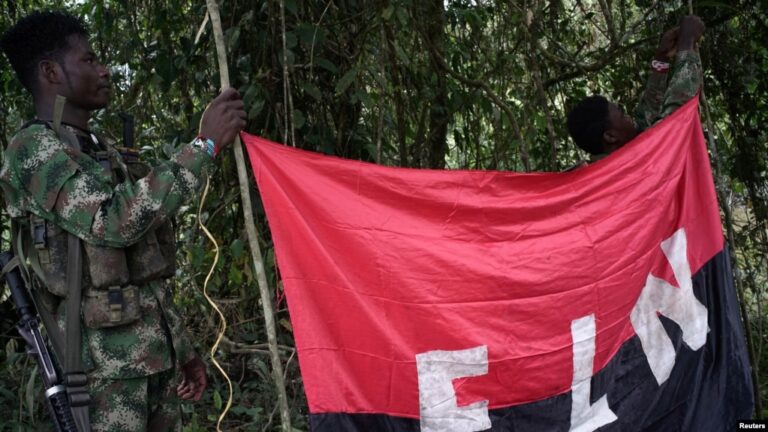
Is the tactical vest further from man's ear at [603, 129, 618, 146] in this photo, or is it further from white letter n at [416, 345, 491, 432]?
man's ear at [603, 129, 618, 146]

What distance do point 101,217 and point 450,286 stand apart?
→ 1004 mm

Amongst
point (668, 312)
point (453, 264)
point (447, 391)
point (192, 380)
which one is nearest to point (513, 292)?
point (453, 264)

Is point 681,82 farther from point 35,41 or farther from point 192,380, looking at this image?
point 35,41

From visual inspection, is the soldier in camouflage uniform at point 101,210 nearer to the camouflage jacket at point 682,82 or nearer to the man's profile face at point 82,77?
the man's profile face at point 82,77

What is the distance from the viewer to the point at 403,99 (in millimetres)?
4297

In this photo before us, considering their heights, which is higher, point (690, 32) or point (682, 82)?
point (690, 32)

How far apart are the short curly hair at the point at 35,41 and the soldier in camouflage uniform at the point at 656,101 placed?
1.91 meters

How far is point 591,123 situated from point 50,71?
2.07 m

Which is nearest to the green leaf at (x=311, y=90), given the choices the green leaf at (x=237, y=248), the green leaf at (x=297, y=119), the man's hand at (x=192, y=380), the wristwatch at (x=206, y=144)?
the green leaf at (x=297, y=119)

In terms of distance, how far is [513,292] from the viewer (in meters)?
2.54

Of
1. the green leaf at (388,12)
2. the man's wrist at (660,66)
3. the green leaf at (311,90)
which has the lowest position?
the green leaf at (311,90)

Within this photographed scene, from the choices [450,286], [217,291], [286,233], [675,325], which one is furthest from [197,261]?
[675,325]

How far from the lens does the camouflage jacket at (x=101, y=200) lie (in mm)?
2039

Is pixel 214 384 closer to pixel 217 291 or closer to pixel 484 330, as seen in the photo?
pixel 217 291
